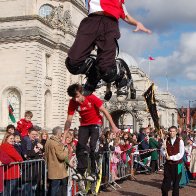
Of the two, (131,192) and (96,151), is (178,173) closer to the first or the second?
(131,192)

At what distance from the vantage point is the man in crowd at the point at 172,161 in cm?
1120

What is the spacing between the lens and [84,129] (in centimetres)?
576

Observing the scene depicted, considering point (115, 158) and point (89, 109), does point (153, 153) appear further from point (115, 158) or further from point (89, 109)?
point (89, 109)

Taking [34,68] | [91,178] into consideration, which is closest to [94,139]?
[91,178]

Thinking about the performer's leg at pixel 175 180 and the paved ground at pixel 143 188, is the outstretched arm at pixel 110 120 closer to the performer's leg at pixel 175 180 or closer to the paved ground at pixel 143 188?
the performer's leg at pixel 175 180

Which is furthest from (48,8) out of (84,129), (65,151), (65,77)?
(84,129)

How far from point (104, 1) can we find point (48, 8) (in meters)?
50.9

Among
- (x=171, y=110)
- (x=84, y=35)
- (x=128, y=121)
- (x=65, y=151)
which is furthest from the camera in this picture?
(x=171, y=110)

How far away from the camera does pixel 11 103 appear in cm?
3872

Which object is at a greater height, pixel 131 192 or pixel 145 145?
pixel 145 145

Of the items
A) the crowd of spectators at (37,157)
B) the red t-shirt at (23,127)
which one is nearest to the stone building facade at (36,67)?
the crowd of spectators at (37,157)

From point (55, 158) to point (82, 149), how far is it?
16.8ft

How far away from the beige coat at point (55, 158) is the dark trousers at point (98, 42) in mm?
6230

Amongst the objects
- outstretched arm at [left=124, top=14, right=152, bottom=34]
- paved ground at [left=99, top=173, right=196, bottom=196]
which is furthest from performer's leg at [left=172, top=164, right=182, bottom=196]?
outstretched arm at [left=124, top=14, right=152, bottom=34]
